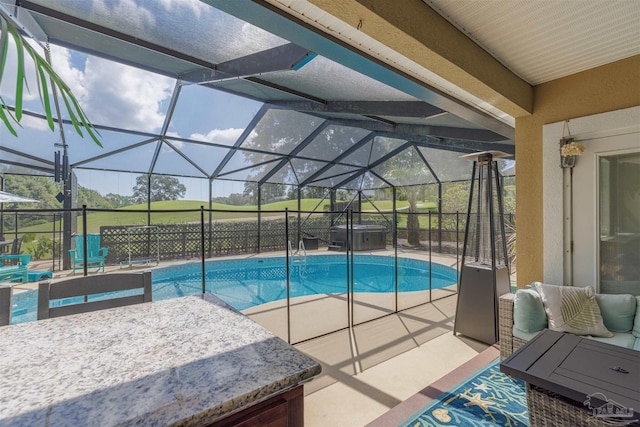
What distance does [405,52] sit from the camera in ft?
6.73

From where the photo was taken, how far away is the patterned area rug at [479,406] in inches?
79.0

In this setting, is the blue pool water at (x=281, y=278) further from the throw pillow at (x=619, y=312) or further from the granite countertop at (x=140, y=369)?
the granite countertop at (x=140, y=369)

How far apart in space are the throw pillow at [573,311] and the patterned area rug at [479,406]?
60 cm

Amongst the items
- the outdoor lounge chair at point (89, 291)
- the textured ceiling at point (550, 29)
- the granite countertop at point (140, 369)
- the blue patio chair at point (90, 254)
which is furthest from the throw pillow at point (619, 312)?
the blue patio chair at point (90, 254)

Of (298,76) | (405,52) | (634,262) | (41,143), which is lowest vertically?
(634,262)

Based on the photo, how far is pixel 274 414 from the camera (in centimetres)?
Answer: 77

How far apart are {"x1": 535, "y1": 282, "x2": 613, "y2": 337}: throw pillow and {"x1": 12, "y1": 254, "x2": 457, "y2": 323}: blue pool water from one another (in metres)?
4.18

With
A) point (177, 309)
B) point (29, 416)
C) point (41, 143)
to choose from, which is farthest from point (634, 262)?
point (41, 143)

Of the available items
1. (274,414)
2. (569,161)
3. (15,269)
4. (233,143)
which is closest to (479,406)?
(274,414)

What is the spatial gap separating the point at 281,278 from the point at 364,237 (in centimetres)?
439

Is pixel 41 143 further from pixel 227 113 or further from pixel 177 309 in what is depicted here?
pixel 177 309

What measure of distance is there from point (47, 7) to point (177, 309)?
4161 mm

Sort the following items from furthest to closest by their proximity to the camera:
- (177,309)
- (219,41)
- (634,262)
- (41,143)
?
(41,143) < (219,41) < (634,262) < (177,309)

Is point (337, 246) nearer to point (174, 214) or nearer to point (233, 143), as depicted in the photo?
point (233, 143)
